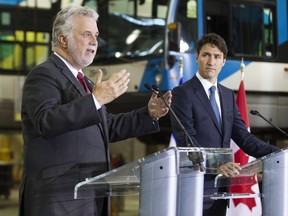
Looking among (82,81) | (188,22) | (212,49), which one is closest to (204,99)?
(212,49)

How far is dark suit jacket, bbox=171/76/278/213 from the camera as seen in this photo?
4.10 meters

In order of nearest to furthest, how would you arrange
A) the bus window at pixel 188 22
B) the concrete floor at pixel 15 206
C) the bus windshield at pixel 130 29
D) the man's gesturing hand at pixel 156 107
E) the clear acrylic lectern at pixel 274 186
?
the clear acrylic lectern at pixel 274 186, the man's gesturing hand at pixel 156 107, the bus window at pixel 188 22, the bus windshield at pixel 130 29, the concrete floor at pixel 15 206

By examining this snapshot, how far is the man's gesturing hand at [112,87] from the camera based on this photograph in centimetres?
295

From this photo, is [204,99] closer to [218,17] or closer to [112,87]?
[112,87]

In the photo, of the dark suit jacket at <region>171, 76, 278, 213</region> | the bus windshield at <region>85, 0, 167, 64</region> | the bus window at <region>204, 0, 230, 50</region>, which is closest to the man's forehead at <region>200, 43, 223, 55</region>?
the dark suit jacket at <region>171, 76, 278, 213</region>

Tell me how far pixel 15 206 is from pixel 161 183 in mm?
8084

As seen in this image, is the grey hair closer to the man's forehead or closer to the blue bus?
the man's forehead

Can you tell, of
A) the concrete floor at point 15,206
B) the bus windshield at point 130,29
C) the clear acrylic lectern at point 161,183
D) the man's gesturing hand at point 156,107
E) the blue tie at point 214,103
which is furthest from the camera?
the concrete floor at point 15,206

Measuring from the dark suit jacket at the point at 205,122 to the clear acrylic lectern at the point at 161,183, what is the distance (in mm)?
966

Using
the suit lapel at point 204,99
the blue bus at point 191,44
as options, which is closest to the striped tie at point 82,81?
the suit lapel at point 204,99

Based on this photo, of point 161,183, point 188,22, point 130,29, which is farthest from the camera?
point 130,29

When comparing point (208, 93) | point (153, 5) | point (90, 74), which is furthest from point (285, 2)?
point (208, 93)

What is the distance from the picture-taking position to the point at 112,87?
2.95m

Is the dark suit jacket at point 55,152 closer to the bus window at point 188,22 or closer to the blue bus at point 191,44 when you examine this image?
the blue bus at point 191,44
